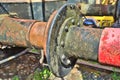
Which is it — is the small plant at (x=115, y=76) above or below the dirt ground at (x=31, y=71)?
above

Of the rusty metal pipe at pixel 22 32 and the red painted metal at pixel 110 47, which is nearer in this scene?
the red painted metal at pixel 110 47

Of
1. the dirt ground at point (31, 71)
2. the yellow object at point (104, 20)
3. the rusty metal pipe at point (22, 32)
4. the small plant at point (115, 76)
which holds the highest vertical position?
the rusty metal pipe at point (22, 32)

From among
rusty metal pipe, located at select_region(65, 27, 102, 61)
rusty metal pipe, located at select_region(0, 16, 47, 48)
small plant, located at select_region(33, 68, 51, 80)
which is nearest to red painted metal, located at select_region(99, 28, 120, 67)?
rusty metal pipe, located at select_region(65, 27, 102, 61)

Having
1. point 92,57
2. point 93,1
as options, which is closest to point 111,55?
point 92,57

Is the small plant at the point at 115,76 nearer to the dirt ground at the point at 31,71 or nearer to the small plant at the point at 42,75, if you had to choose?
the dirt ground at the point at 31,71

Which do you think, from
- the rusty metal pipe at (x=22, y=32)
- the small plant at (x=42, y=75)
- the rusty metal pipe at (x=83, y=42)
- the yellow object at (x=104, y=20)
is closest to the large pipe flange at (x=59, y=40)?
the rusty metal pipe at (x=83, y=42)

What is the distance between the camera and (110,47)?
1535mm

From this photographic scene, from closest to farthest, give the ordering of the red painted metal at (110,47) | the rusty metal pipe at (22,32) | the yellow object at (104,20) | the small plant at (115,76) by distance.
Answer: the red painted metal at (110,47), the rusty metal pipe at (22,32), the small plant at (115,76), the yellow object at (104,20)

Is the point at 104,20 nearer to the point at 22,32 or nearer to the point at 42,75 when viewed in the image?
the point at 42,75

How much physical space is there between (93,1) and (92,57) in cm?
408

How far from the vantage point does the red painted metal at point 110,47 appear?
1.52m

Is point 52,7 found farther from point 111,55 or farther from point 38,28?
point 111,55

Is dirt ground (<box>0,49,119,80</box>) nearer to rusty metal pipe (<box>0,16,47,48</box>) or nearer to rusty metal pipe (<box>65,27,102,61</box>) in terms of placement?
rusty metal pipe (<box>0,16,47,48</box>)

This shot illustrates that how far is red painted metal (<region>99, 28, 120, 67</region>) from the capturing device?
1521mm
